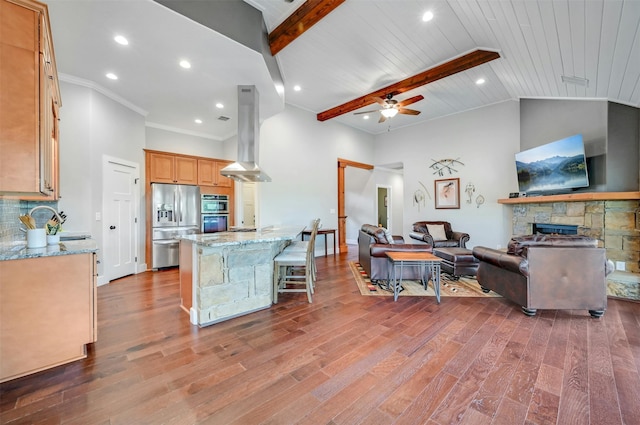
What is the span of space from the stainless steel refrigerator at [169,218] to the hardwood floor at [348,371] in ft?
6.93

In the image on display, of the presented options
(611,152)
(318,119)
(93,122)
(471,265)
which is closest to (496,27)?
(611,152)

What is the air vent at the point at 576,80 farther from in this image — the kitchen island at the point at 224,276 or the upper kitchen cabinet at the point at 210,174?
the upper kitchen cabinet at the point at 210,174

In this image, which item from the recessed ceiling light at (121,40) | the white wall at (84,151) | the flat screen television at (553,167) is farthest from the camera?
the flat screen television at (553,167)

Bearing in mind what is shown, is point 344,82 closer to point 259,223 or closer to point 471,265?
point 259,223

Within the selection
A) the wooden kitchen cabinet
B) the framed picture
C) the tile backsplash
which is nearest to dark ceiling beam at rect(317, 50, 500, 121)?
the framed picture

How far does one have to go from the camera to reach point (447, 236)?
221 inches

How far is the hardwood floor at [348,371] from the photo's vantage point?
1.47 metres

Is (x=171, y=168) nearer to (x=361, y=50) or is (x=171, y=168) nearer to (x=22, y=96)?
(x=22, y=96)

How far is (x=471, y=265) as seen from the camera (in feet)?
13.4

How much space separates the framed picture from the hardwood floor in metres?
3.44

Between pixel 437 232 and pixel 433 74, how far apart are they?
125 inches

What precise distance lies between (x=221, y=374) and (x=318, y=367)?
2.28 feet

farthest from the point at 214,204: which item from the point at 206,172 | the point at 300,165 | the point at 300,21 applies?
the point at 300,21

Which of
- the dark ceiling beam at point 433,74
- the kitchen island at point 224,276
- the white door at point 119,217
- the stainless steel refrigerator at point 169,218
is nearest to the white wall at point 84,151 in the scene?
the white door at point 119,217
